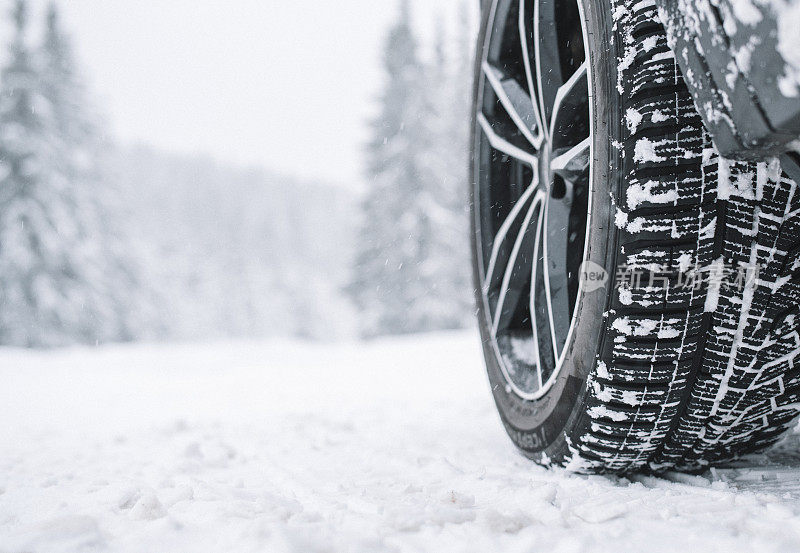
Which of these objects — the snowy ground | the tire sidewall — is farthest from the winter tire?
the snowy ground

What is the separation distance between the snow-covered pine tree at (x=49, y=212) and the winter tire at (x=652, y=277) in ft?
55.0

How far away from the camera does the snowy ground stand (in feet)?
3.44

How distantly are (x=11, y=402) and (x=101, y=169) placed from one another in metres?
16.1

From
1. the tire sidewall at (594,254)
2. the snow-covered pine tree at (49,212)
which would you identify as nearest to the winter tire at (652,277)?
the tire sidewall at (594,254)

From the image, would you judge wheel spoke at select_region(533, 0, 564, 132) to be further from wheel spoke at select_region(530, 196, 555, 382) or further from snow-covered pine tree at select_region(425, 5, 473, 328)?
snow-covered pine tree at select_region(425, 5, 473, 328)

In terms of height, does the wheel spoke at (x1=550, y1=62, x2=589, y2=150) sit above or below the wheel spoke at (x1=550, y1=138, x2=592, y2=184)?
above

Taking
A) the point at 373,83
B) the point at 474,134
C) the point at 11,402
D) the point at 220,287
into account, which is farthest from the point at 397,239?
the point at 220,287

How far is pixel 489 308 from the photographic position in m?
1.90

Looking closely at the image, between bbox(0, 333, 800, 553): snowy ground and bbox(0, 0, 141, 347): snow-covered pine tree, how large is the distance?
14.1m

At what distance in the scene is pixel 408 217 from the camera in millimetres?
16750

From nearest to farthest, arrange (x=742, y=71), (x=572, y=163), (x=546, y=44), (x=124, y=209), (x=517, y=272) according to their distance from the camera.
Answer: (x=742, y=71)
(x=572, y=163)
(x=546, y=44)
(x=517, y=272)
(x=124, y=209)

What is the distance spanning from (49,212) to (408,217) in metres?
9.90

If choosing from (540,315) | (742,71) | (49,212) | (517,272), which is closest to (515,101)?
(517,272)

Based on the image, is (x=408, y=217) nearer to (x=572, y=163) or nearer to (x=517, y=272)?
(x=517, y=272)
